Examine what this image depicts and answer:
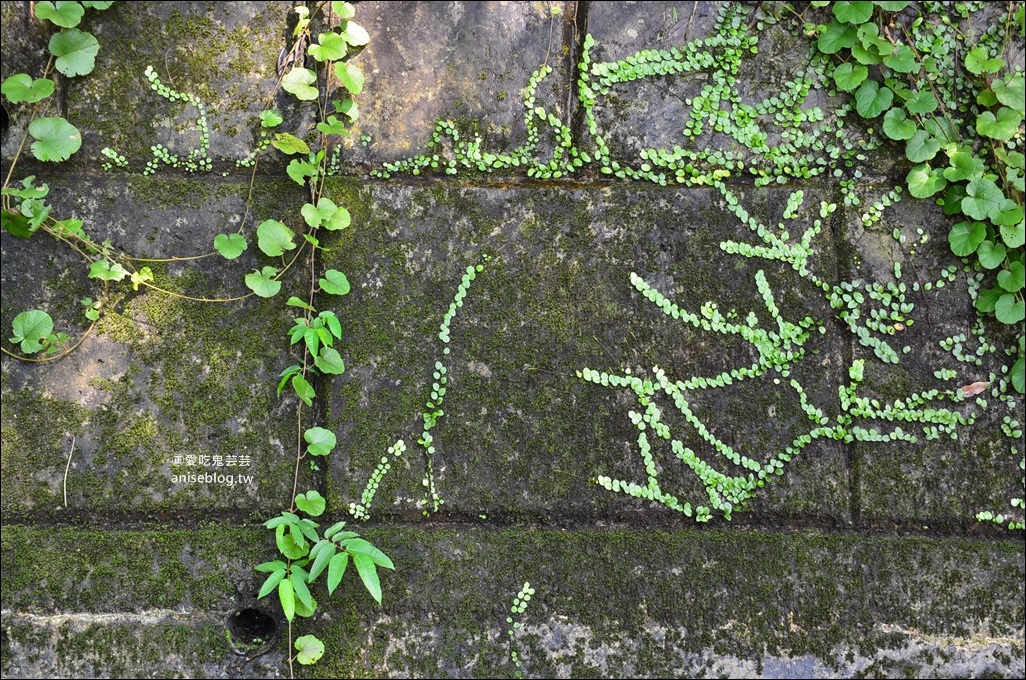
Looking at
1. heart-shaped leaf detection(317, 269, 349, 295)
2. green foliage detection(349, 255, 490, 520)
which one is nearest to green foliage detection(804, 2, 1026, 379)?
green foliage detection(349, 255, 490, 520)

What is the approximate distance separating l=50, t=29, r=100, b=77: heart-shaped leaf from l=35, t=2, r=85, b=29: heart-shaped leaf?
3 cm

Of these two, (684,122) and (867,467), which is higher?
(684,122)

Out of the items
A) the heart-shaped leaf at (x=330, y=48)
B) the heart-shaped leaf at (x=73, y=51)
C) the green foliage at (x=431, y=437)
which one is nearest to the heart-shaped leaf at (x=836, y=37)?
the green foliage at (x=431, y=437)

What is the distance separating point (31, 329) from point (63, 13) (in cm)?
94

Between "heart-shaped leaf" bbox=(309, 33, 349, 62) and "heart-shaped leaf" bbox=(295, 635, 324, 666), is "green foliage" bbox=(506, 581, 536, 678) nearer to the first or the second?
"heart-shaped leaf" bbox=(295, 635, 324, 666)

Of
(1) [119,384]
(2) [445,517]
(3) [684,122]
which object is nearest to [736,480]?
(2) [445,517]

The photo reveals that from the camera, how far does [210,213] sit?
81.2 inches

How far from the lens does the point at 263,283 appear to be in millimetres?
2012

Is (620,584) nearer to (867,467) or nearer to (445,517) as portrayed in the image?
(445,517)

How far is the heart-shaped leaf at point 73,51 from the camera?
2.01m

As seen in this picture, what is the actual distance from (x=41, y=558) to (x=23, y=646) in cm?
25

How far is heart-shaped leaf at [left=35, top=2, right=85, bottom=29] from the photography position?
1988 mm

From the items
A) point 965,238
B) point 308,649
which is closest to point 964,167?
point 965,238

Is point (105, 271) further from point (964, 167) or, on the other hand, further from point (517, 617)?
point (964, 167)
